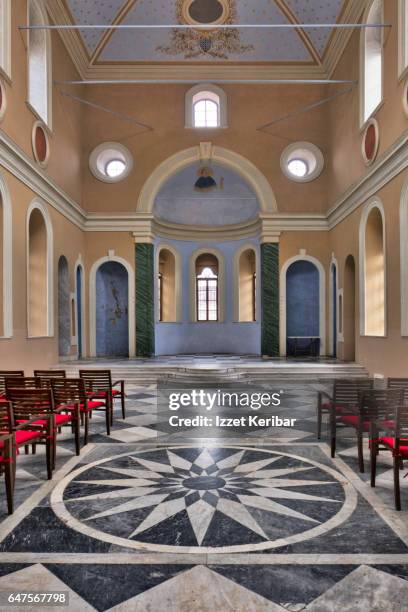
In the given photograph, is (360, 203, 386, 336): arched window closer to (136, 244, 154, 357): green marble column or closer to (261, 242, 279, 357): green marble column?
(261, 242, 279, 357): green marble column

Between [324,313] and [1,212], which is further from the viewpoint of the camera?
[324,313]

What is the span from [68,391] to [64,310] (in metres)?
9.32

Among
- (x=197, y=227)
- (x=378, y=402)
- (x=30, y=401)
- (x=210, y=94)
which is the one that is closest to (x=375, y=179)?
(x=210, y=94)

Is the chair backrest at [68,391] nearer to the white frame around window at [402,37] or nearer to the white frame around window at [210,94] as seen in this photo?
the white frame around window at [402,37]

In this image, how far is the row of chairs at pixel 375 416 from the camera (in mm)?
4595

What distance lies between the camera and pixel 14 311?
10992 mm

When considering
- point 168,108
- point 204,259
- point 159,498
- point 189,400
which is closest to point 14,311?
point 189,400

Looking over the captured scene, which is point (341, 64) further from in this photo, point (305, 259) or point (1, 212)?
point (1, 212)

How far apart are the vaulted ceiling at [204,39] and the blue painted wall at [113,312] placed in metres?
7.05

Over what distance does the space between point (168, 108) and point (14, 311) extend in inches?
412

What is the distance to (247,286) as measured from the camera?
21609mm

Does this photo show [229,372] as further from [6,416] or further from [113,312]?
[6,416]

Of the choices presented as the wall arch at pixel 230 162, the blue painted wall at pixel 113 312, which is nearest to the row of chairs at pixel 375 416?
the wall arch at pixel 230 162

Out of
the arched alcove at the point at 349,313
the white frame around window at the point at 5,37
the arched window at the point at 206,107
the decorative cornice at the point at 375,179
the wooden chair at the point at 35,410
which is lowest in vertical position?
the wooden chair at the point at 35,410
